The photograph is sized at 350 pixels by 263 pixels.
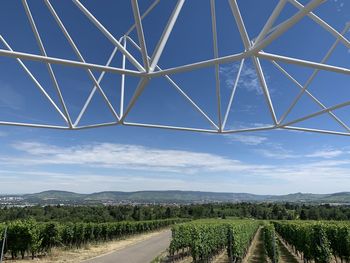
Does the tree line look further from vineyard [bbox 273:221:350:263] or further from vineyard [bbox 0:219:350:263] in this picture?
vineyard [bbox 273:221:350:263]

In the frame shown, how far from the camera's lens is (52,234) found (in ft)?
102

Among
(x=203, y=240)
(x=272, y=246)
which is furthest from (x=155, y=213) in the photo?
(x=203, y=240)

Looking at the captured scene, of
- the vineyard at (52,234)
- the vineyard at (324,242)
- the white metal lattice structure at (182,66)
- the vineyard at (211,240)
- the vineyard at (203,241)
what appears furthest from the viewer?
the vineyard at (52,234)

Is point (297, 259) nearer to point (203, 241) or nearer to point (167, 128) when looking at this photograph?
point (203, 241)

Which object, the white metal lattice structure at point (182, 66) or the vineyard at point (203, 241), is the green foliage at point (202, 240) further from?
the white metal lattice structure at point (182, 66)

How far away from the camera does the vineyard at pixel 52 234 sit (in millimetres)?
27078

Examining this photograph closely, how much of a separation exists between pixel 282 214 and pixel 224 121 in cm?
11863

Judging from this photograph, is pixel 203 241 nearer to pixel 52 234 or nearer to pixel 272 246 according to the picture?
pixel 272 246

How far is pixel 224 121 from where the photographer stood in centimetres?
1023

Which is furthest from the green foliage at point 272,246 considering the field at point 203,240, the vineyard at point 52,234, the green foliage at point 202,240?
the vineyard at point 52,234

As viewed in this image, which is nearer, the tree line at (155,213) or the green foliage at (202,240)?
the green foliage at (202,240)

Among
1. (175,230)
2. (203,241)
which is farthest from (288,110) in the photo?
(175,230)

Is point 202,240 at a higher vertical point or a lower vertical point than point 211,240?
higher

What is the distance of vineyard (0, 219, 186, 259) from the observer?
27.1 m
